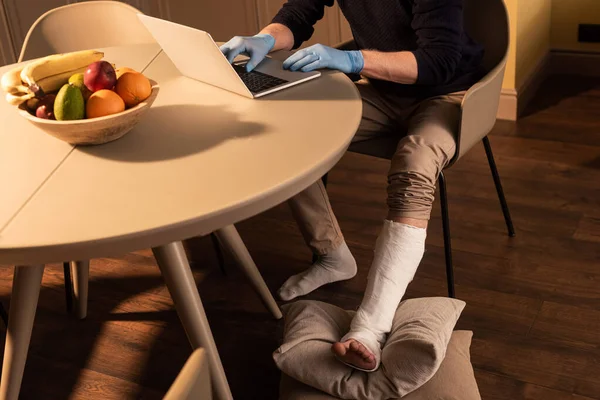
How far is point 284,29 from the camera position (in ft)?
6.81

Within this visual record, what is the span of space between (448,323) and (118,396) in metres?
0.77

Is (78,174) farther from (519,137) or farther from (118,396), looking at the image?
(519,137)

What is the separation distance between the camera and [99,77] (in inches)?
54.3

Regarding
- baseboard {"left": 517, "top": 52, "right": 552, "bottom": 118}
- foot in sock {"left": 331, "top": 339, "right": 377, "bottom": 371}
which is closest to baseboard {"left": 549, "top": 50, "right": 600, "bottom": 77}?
baseboard {"left": 517, "top": 52, "right": 552, "bottom": 118}

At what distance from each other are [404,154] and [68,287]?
38.9 inches

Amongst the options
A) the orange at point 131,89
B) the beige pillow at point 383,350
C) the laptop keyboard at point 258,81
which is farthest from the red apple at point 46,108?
the beige pillow at point 383,350

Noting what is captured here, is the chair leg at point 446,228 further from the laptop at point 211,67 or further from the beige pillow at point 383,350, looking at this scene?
the laptop at point 211,67

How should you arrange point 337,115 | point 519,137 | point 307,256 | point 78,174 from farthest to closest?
1. point 519,137
2. point 307,256
3. point 337,115
4. point 78,174

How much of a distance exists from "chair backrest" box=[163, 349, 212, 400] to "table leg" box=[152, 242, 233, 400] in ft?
2.30

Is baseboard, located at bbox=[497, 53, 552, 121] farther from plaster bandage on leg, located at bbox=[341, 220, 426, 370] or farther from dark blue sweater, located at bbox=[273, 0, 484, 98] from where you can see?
plaster bandage on leg, located at bbox=[341, 220, 426, 370]

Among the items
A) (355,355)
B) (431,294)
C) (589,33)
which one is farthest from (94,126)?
(589,33)

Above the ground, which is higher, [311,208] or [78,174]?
[78,174]

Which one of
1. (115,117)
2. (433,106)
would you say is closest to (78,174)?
(115,117)

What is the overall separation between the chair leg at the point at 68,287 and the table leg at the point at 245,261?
47 centimetres
